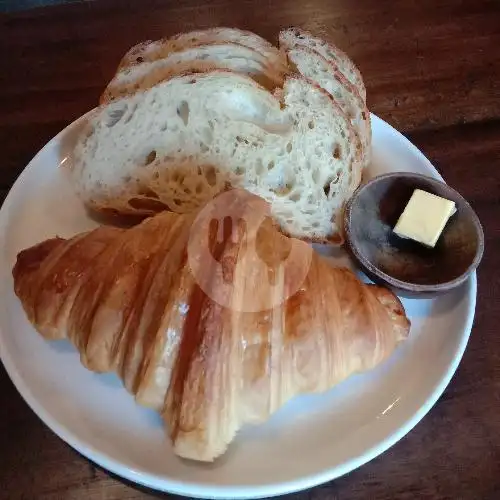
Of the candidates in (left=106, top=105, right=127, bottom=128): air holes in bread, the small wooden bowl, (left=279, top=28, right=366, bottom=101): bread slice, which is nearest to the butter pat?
the small wooden bowl

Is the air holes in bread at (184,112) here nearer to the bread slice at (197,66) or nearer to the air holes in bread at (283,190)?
the bread slice at (197,66)

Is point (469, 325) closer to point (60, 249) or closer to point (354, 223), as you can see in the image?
point (354, 223)

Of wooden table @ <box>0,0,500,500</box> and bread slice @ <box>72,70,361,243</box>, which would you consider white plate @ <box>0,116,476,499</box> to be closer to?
wooden table @ <box>0,0,500,500</box>

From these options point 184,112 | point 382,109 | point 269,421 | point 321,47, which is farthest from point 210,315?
point 382,109

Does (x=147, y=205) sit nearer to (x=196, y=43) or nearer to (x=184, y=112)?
(x=184, y=112)

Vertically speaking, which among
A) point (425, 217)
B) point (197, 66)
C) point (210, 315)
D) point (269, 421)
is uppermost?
point (197, 66)

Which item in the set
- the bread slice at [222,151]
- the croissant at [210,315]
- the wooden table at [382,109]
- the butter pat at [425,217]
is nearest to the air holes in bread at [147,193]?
the bread slice at [222,151]
